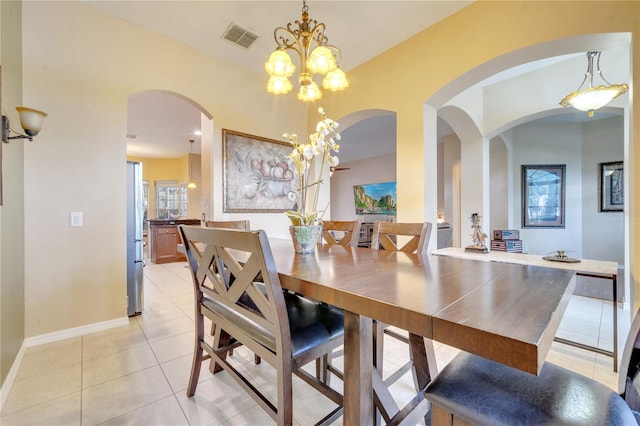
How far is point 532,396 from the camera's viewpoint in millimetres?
767

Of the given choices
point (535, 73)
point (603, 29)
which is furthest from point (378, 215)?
point (603, 29)

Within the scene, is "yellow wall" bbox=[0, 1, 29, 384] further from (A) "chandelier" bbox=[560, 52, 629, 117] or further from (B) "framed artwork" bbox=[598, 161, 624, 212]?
(B) "framed artwork" bbox=[598, 161, 624, 212]

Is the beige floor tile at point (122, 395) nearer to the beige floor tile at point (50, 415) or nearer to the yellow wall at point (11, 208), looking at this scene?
the beige floor tile at point (50, 415)

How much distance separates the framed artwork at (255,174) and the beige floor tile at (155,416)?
212cm

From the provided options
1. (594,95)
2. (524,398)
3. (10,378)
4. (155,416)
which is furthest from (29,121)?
(594,95)

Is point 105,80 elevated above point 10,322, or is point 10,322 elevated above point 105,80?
point 105,80

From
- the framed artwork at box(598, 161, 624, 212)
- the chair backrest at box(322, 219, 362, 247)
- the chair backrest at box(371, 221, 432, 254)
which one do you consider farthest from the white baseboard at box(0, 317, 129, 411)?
the framed artwork at box(598, 161, 624, 212)

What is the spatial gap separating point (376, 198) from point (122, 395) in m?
7.65

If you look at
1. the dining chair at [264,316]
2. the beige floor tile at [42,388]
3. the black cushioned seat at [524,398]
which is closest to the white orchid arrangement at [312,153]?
the dining chair at [264,316]

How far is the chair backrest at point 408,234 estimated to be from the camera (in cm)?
171

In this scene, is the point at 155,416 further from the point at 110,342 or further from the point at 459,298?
the point at 459,298

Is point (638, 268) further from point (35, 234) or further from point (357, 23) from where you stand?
point (35, 234)

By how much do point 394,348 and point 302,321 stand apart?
4.22 ft

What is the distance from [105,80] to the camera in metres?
2.49
